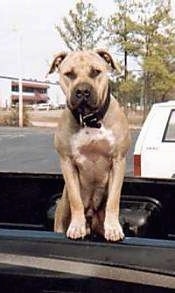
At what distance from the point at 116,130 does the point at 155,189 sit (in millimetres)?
815

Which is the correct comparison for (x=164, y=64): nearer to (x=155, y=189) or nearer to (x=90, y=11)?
(x=90, y=11)

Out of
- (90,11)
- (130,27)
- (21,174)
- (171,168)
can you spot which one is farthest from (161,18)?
(21,174)

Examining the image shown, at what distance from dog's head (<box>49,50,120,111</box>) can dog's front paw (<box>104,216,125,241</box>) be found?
1.47 ft

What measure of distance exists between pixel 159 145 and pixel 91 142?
4.62 metres

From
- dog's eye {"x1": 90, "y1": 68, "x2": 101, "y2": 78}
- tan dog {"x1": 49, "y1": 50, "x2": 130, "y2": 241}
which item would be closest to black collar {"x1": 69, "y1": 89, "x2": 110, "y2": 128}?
tan dog {"x1": 49, "y1": 50, "x2": 130, "y2": 241}

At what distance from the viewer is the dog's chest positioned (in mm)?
2643

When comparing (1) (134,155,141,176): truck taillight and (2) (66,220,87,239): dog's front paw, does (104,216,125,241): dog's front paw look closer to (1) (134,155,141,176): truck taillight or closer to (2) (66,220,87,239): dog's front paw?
(2) (66,220,87,239): dog's front paw

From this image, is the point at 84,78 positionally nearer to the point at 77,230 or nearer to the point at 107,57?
the point at 107,57

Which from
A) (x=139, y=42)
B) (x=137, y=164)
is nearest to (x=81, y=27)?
(x=139, y=42)

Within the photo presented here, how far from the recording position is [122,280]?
1.95 metres

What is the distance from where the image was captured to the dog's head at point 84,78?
246 centimetres

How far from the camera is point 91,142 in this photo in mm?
2676

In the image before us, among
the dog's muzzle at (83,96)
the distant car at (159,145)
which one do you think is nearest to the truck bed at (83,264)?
the dog's muzzle at (83,96)

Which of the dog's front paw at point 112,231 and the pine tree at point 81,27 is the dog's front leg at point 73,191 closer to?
the dog's front paw at point 112,231
